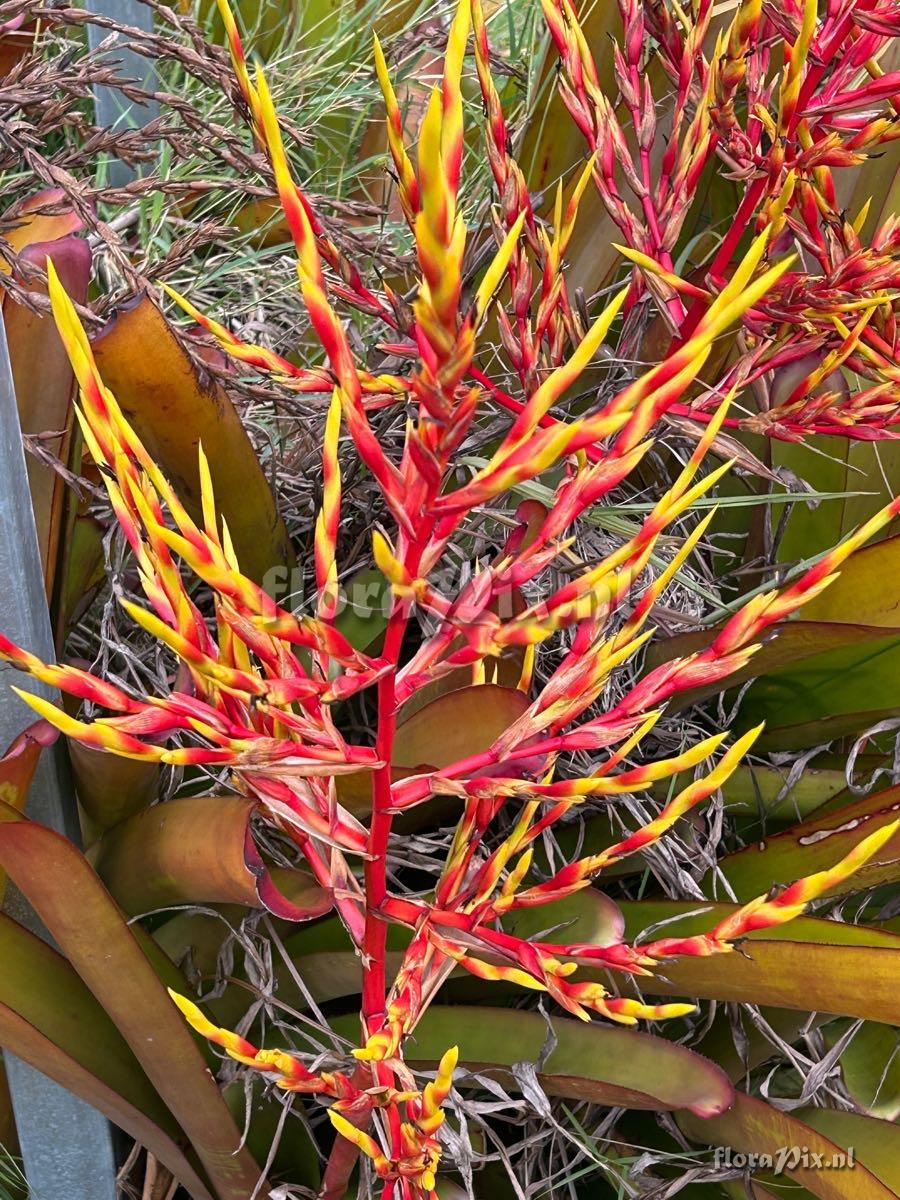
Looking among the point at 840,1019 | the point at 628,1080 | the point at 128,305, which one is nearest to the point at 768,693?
the point at 840,1019

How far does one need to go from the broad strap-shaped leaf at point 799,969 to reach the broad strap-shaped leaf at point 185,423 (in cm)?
42

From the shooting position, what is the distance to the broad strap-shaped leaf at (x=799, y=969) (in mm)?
636

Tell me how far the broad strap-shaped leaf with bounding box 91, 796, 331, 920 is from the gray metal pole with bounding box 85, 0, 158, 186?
28.6 inches

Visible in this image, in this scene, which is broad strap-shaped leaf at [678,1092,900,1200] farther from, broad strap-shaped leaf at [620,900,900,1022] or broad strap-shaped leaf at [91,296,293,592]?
broad strap-shaped leaf at [91,296,293,592]

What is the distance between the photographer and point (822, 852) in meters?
0.82

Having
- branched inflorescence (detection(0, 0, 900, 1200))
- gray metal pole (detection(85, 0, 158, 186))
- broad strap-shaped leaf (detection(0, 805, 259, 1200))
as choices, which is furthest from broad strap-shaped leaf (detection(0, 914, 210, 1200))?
gray metal pole (detection(85, 0, 158, 186))

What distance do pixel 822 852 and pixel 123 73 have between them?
110cm

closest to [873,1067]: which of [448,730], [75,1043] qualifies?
[448,730]

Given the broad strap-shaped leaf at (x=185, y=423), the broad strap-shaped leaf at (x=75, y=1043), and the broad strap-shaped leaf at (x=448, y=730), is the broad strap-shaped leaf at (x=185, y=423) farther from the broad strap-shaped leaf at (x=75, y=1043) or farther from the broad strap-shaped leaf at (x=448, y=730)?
the broad strap-shaped leaf at (x=75, y=1043)

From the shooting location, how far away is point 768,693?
983mm

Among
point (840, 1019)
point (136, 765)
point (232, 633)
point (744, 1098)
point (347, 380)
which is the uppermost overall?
point (347, 380)

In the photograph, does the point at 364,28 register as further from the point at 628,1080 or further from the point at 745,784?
the point at 628,1080

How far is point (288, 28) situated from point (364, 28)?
0.11 metres
